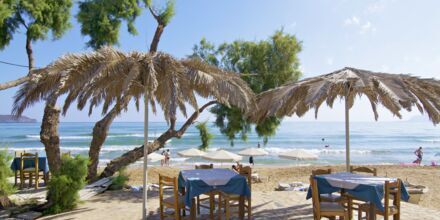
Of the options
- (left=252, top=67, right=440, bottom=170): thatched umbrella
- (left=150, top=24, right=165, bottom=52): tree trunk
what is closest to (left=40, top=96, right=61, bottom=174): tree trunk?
(left=150, top=24, right=165, bottom=52): tree trunk

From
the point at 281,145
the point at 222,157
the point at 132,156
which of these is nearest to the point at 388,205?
the point at 132,156

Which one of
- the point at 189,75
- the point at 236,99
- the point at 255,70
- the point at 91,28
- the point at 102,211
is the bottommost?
the point at 102,211

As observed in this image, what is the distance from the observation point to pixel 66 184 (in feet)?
25.3

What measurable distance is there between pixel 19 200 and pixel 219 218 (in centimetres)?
521

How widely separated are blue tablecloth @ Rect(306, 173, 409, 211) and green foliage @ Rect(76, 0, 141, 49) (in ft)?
29.6

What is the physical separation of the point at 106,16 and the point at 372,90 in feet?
29.8

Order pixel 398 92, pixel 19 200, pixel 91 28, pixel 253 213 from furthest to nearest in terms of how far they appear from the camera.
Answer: pixel 91 28 → pixel 19 200 → pixel 253 213 → pixel 398 92

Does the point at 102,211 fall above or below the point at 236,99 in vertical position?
below

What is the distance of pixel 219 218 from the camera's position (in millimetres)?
6520

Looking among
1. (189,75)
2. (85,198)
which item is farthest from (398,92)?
(85,198)

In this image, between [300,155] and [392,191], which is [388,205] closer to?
[392,191]

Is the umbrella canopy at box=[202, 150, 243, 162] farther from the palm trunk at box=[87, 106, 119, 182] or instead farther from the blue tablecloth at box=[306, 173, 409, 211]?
the blue tablecloth at box=[306, 173, 409, 211]

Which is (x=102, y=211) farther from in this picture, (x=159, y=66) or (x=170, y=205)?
(x=159, y=66)

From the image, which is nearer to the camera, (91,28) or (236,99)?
(236,99)
